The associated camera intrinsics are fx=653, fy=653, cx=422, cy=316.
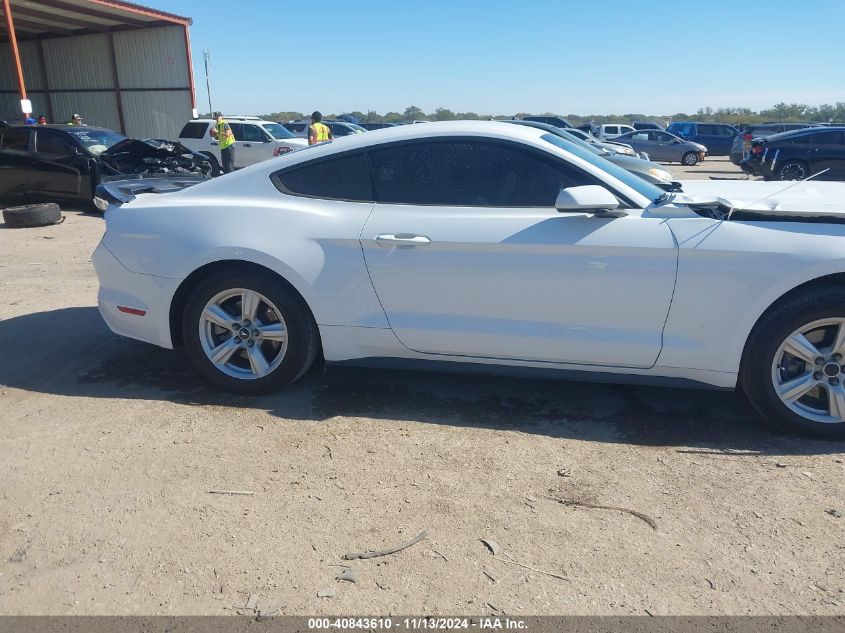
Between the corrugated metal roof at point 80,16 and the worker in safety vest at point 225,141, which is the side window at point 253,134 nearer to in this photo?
the worker in safety vest at point 225,141

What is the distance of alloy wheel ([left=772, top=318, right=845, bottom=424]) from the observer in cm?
328

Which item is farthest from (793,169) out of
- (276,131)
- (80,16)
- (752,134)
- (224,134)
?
(80,16)

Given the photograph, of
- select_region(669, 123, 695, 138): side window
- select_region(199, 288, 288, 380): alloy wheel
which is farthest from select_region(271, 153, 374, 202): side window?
select_region(669, 123, 695, 138): side window

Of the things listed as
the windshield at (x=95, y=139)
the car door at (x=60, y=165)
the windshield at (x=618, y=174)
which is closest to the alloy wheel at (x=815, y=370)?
the windshield at (x=618, y=174)

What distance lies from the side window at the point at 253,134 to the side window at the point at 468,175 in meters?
16.5

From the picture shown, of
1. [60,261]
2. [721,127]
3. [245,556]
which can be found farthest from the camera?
[721,127]

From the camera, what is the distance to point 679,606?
89.7 inches

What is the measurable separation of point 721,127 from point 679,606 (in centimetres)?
3159

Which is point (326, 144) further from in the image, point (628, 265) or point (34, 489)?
point (34, 489)

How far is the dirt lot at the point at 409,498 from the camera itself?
93.5 inches

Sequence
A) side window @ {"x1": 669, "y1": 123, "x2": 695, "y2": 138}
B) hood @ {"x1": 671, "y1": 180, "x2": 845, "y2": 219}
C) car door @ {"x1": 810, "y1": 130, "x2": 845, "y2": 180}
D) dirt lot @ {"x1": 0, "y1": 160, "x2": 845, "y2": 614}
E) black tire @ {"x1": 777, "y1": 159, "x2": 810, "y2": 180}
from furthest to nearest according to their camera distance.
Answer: side window @ {"x1": 669, "y1": 123, "x2": 695, "y2": 138}, black tire @ {"x1": 777, "y1": 159, "x2": 810, "y2": 180}, car door @ {"x1": 810, "y1": 130, "x2": 845, "y2": 180}, hood @ {"x1": 671, "y1": 180, "x2": 845, "y2": 219}, dirt lot @ {"x1": 0, "y1": 160, "x2": 845, "y2": 614}

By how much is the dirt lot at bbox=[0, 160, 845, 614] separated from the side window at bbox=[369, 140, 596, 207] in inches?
47.0

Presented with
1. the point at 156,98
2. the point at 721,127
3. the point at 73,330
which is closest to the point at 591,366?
the point at 73,330

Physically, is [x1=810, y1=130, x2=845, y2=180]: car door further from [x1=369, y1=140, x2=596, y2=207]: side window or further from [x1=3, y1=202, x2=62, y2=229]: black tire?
[x1=3, y1=202, x2=62, y2=229]: black tire
